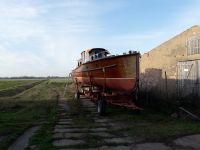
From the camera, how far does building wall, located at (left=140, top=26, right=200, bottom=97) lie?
22234 millimetres

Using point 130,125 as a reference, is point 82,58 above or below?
above

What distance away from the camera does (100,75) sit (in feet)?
60.3

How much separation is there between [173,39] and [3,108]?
11756mm

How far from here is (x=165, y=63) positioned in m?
24.4

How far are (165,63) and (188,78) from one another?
332cm

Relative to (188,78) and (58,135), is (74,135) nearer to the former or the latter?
(58,135)

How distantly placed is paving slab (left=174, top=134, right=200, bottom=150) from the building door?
986 cm

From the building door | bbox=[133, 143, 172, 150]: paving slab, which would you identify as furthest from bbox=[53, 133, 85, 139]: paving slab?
the building door

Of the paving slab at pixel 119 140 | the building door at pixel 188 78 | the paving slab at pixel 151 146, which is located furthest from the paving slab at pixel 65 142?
the building door at pixel 188 78

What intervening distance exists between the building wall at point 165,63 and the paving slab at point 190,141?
37.6ft

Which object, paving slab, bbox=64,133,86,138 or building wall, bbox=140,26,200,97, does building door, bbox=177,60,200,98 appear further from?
paving slab, bbox=64,133,86,138

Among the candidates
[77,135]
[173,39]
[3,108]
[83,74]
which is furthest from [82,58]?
[77,135]

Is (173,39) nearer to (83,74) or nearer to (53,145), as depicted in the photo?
(83,74)

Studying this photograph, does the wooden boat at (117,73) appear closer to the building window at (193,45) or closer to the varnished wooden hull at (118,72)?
the varnished wooden hull at (118,72)
